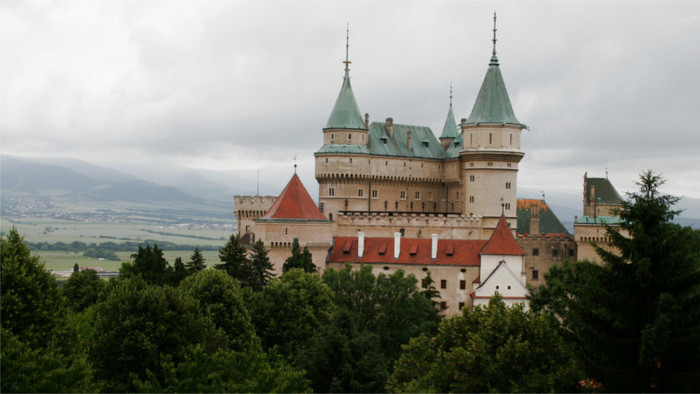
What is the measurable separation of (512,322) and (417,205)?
185 feet

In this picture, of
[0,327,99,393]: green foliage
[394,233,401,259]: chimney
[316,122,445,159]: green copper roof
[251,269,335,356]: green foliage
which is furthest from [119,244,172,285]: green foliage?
[0,327,99,393]: green foliage

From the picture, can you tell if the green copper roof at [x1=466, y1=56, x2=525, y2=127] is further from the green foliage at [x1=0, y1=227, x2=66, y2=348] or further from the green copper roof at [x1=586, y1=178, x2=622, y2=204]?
the green foliage at [x1=0, y1=227, x2=66, y2=348]

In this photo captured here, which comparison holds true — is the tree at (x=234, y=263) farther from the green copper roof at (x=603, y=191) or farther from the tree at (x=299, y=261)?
the green copper roof at (x=603, y=191)

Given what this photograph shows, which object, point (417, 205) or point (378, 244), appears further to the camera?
point (417, 205)

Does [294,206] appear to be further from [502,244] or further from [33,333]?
[33,333]

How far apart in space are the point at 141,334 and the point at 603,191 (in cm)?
6470

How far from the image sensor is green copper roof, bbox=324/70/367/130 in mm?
90375

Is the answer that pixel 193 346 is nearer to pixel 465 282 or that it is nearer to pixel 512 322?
pixel 512 322

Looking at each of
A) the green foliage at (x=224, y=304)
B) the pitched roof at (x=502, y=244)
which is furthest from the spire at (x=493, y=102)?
the green foliage at (x=224, y=304)

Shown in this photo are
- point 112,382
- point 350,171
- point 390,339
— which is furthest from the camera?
point 350,171

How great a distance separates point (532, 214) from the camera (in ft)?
317

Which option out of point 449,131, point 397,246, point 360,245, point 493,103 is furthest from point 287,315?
point 449,131

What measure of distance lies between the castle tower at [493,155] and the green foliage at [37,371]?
191 ft

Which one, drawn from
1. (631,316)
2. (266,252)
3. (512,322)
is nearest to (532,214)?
(266,252)
